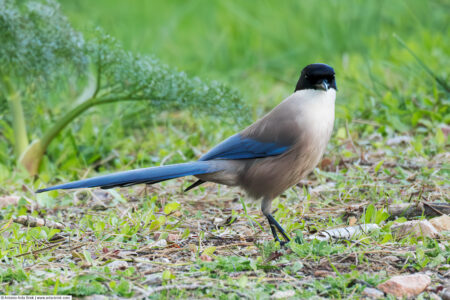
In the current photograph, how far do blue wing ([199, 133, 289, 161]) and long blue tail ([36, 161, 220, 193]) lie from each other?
112mm

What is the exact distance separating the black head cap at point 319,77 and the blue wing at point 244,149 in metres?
0.38

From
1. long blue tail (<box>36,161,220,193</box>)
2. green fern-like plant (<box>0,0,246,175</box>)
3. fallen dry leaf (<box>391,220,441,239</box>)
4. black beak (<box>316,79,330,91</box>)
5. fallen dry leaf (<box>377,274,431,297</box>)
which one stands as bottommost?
fallen dry leaf (<box>377,274,431,297</box>)

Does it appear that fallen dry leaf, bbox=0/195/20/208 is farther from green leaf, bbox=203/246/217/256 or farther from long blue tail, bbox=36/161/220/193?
green leaf, bbox=203/246/217/256

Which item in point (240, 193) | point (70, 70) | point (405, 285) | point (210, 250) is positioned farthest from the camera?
point (70, 70)

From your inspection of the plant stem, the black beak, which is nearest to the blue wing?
the black beak

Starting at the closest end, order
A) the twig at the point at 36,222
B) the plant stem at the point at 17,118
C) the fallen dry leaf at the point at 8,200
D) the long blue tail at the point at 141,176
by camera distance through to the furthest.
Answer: the long blue tail at the point at 141,176 < the twig at the point at 36,222 < the fallen dry leaf at the point at 8,200 < the plant stem at the point at 17,118

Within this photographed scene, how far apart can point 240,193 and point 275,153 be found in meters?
1.04

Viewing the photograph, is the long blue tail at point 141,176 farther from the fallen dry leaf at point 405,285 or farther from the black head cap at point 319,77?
the fallen dry leaf at point 405,285

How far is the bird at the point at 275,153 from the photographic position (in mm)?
3496

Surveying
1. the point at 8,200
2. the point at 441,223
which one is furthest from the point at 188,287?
the point at 8,200

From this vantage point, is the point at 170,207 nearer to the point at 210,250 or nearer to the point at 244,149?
the point at 244,149

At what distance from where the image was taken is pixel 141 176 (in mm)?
3447

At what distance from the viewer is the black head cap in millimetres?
3572

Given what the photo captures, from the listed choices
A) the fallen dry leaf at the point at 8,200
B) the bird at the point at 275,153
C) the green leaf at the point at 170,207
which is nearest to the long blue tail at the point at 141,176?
the bird at the point at 275,153
